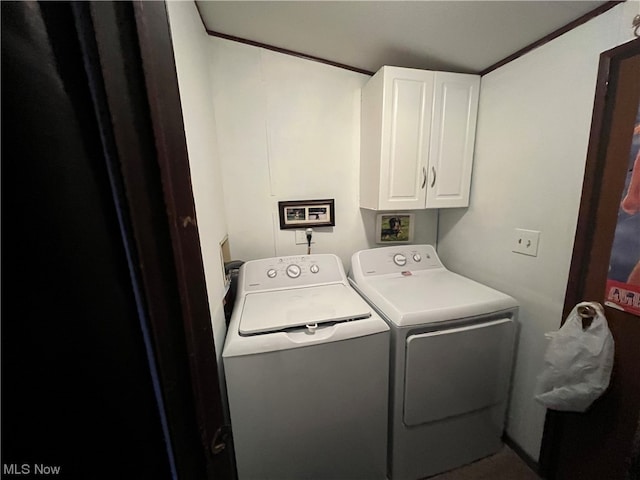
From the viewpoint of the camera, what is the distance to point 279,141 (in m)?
1.55

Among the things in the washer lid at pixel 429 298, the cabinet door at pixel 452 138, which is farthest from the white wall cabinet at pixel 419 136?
the washer lid at pixel 429 298

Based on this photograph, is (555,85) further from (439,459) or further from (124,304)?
(439,459)

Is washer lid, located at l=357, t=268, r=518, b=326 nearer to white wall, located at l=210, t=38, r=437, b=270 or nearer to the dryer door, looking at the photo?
the dryer door

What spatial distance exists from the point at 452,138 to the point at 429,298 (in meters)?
0.95

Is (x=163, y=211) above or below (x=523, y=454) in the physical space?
above

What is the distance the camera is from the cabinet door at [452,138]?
1.38 m

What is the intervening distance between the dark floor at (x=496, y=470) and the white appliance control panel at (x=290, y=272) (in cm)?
119

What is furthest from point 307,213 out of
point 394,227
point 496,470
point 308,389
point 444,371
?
point 496,470

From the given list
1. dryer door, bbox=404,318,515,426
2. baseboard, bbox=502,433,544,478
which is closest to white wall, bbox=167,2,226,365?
dryer door, bbox=404,318,515,426

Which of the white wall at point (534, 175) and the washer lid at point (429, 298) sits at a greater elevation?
the white wall at point (534, 175)

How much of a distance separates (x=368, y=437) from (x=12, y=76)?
155 cm

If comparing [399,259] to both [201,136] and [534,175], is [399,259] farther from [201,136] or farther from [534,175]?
[201,136]

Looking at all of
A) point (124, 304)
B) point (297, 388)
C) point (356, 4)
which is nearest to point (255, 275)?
point (297, 388)

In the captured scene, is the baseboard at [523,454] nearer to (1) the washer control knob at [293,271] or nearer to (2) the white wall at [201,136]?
(1) the washer control knob at [293,271]
